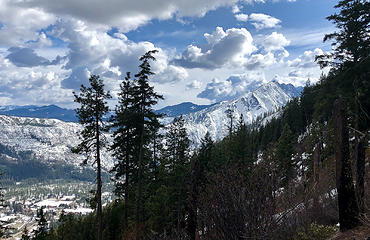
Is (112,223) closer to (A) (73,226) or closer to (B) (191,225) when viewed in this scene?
(A) (73,226)

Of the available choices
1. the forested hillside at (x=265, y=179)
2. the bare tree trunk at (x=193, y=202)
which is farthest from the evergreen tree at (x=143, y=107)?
the bare tree trunk at (x=193, y=202)

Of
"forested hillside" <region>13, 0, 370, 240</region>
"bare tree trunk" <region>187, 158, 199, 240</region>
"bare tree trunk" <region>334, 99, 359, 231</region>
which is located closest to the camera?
"forested hillside" <region>13, 0, 370, 240</region>

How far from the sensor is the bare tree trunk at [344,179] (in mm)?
9039

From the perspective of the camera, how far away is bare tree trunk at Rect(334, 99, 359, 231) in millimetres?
9039

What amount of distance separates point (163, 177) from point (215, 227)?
1940 cm

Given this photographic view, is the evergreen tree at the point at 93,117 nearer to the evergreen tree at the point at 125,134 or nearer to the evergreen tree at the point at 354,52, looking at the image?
the evergreen tree at the point at 125,134

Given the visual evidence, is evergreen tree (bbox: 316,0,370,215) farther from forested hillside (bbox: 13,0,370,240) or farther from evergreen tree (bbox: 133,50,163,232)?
evergreen tree (bbox: 133,50,163,232)

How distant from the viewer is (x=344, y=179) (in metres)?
9.05

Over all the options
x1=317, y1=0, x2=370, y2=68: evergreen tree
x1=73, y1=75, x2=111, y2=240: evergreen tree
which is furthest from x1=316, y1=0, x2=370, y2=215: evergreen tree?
x1=73, y1=75, x2=111, y2=240: evergreen tree

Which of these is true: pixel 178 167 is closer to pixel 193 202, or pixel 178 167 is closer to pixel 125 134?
pixel 125 134

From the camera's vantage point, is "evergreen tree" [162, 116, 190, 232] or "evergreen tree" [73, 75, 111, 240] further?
"evergreen tree" [162, 116, 190, 232]

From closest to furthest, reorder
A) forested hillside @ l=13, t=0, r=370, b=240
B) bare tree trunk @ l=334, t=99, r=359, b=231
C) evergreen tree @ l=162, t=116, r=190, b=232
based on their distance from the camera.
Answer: forested hillside @ l=13, t=0, r=370, b=240
bare tree trunk @ l=334, t=99, r=359, b=231
evergreen tree @ l=162, t=116, r=190, b=232

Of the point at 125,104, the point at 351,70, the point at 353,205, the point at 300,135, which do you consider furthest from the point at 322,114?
the point at 300,135

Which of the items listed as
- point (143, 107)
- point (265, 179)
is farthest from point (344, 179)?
point (143, 107)
